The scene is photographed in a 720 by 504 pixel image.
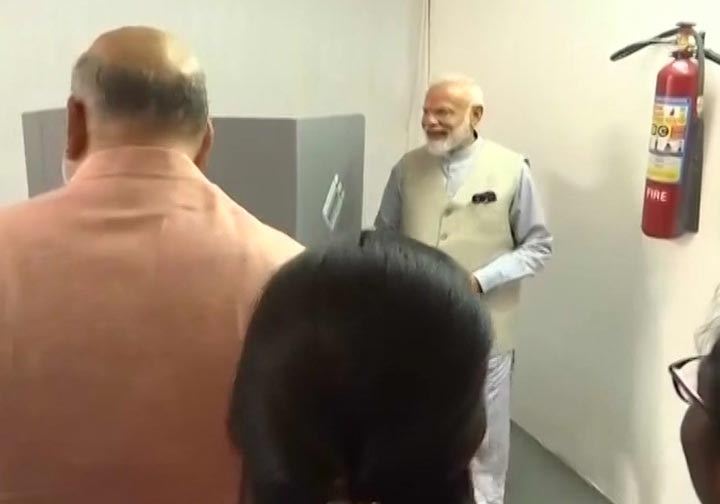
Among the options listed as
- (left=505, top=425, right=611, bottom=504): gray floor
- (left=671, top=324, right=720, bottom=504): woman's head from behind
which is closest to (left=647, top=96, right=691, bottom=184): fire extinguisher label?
(left=505, top=425, right=611, bottom=504): gray floor

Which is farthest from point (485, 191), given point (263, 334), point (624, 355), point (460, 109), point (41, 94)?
point (263, 334)

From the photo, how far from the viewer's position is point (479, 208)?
2.94m

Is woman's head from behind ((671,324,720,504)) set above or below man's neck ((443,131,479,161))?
above

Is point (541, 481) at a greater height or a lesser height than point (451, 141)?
lesser

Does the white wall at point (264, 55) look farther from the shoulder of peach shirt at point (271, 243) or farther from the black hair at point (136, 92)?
the shoulder of peach shirt at point (271, 243)

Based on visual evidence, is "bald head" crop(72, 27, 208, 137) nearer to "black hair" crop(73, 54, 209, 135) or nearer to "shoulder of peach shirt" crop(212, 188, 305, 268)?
"black hair" crop(73, 54, 209, 135)

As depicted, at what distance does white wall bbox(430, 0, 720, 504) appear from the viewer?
9.43 feet

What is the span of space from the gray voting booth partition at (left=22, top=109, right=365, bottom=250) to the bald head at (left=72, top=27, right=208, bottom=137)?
695 mm

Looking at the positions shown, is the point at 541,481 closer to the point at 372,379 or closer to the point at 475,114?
the point at 475,114

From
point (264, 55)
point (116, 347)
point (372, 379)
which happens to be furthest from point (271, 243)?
point (264, 55)

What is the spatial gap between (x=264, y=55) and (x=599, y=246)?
1.52 metres

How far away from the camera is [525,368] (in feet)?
12.6

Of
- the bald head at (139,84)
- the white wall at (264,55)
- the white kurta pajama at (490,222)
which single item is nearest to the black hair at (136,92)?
the bald head at (139,84)

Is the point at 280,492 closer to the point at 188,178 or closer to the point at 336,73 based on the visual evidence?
the point at 188,178
